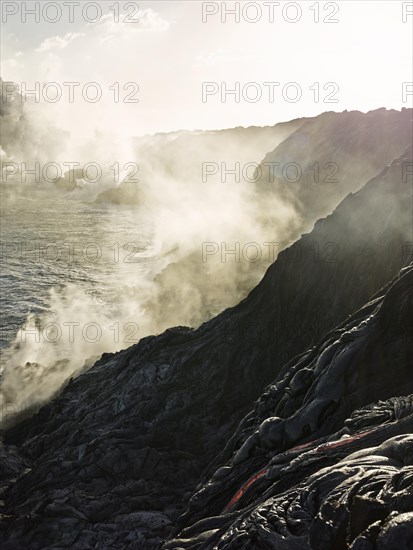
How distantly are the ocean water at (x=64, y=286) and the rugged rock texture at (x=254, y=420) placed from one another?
11712mm

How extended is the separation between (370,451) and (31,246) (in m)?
93.9

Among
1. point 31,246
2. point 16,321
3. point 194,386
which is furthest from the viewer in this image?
point 31,246

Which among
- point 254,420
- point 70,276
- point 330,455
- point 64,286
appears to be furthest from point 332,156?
point 330,455

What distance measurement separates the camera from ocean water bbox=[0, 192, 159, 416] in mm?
47156

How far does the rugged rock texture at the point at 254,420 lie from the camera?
37.0 feet

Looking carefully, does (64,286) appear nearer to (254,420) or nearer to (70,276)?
(70,276)

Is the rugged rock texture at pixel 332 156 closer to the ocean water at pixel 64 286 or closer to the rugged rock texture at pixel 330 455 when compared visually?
the ocean water at pixel 64 286

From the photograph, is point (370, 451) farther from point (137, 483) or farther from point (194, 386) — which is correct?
point (194, 386)

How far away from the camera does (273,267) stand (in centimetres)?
3331

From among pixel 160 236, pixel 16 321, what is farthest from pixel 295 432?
pixel 160 236

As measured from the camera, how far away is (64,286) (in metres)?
74.1

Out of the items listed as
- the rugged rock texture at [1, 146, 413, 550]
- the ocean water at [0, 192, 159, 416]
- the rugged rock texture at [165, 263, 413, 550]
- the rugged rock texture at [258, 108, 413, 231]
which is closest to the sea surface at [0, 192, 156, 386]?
the ocean water at [0, 192, 159, 416]

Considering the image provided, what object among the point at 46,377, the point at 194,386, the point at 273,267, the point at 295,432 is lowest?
the point at 46,377

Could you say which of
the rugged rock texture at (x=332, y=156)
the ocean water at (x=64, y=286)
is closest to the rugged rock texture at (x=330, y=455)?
the ocean water at (x=64, y=286)
